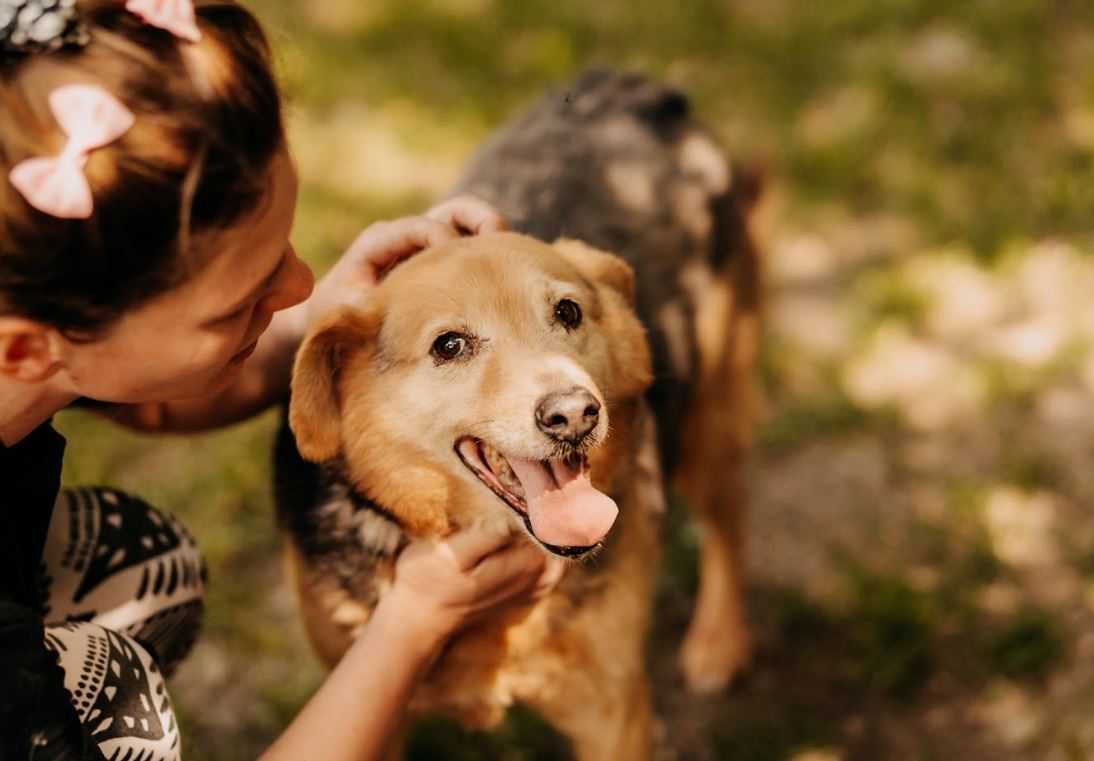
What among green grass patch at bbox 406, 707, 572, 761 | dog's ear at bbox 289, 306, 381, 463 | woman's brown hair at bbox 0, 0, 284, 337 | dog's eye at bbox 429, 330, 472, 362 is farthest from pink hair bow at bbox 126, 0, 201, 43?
green grass patch at bbox 406, 707, 572, 761

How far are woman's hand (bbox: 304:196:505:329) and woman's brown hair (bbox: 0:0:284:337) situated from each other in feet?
2.26

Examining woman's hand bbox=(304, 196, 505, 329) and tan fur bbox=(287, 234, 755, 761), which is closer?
tan fur bbox=(287, 234, 755, 761)

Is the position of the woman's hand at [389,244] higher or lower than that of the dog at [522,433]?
higher

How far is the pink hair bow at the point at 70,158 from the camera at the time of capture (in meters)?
1.57

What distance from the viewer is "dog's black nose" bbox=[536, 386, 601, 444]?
2113 mm

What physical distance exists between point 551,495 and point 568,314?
0.40 meters

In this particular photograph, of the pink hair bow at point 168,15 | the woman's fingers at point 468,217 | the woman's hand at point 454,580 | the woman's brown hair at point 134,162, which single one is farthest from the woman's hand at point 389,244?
the pink hair bow at point 168,15

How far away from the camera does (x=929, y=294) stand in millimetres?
4535

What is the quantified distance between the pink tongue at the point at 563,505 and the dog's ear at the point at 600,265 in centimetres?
52

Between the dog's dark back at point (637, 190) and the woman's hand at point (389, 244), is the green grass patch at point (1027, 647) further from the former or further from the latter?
the woman's hand at point (389, 244)

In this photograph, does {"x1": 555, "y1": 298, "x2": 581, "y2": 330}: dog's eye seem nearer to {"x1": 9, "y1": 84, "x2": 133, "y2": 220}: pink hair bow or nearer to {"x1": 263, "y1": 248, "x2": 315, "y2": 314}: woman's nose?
{"x1": 263, "y1": 248, "x2": 315, "y2": 314}: woman's nose

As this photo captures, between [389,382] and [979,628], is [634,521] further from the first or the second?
[979,628]

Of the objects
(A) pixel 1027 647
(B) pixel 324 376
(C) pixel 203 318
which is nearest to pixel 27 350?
(C) pixel 203 318

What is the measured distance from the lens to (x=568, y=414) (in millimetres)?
2113
